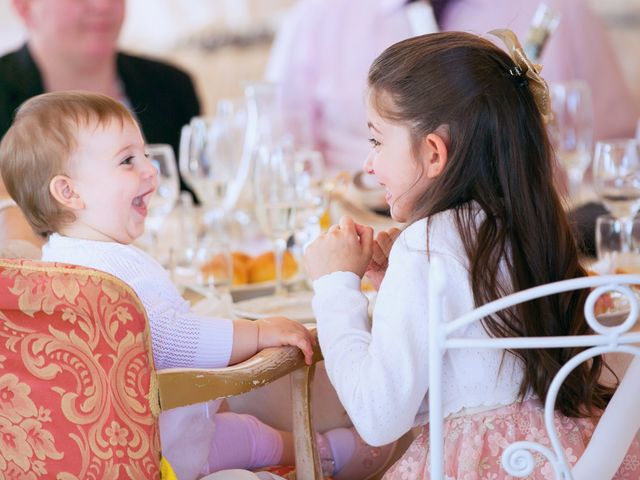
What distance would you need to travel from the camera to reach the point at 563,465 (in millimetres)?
1177

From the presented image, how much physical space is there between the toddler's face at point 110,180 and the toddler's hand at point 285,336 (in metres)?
0.27

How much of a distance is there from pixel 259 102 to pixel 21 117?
1356mm

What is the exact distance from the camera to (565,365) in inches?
44.6

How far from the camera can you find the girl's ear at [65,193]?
5.03 feet

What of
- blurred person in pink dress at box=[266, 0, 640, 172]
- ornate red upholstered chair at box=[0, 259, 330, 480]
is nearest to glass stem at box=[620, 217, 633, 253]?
ornate red upholstered chair at box=[0, 259, 330, 480]

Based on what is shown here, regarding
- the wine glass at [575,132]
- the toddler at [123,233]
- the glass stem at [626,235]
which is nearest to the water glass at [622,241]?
the glass stem at [626,235]

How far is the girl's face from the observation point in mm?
1383

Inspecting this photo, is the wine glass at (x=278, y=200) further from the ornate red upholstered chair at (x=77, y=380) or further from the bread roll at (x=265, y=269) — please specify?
the ornate red upholstered chair at (x=77, y=380)

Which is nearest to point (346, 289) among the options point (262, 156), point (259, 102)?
point (262, 156)

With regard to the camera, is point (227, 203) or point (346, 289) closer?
point (346, 289)

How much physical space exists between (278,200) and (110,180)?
0.46 meters

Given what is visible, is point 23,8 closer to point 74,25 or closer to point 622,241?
point 74,25

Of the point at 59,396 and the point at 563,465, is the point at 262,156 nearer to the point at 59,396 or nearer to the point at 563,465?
the point at 59,396

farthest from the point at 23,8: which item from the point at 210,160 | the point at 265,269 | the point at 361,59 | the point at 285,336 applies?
the point at 285,336
